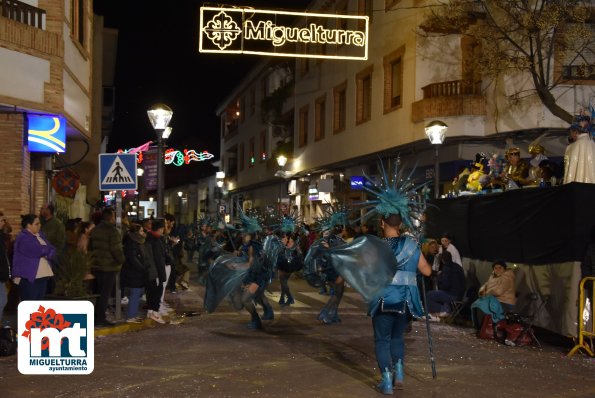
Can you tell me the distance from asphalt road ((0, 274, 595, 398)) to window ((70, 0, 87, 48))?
9512mm

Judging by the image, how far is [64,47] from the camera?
17.2m

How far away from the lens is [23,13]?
16.1 m

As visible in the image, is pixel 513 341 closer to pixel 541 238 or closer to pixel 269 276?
pixel 541 238

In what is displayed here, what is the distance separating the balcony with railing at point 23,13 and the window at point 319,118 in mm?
20356

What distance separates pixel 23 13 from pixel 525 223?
11.3 meters

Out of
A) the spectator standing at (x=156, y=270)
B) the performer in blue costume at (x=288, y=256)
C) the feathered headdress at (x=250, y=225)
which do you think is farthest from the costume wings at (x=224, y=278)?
the performer in blue costume at (x=288, y=256)

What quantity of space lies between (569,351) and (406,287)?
13.4 feet

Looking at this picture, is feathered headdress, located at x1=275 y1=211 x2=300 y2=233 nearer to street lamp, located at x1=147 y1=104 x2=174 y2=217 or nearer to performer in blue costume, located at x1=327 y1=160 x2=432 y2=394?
street lamp, located at x1=147 y1=104 x2=174 y2=217

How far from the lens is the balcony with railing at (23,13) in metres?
15.6

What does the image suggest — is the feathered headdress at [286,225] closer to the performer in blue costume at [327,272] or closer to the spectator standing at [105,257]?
the performer in blue costume at [327,272]

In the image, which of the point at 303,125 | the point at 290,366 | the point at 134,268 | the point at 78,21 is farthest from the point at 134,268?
the point at 303,125

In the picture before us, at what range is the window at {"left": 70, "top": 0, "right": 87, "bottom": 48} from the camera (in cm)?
1908

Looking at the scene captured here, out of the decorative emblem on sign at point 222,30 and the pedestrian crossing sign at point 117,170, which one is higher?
the decorative emblem on sign at point 222,30

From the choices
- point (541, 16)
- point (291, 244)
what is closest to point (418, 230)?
point (291, 244)
